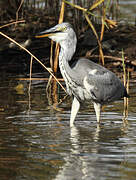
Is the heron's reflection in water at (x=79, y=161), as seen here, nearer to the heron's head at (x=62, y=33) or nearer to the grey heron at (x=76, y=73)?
the grey heron at (x=76, y=73)

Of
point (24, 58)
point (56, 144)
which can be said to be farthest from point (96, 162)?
point (24, 58)

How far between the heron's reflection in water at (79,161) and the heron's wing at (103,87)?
36.1 inches

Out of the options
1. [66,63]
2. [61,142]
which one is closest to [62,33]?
[66,63]

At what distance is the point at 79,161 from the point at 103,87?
2.51 meters

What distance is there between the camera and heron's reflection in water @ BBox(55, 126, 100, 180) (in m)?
5.23

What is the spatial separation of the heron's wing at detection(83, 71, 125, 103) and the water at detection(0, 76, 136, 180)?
39 centimetres

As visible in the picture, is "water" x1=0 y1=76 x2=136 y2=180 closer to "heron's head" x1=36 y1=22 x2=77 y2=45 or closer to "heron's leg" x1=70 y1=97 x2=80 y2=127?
"heron's leg" x1=70 y1=97 x2=80 y2=127

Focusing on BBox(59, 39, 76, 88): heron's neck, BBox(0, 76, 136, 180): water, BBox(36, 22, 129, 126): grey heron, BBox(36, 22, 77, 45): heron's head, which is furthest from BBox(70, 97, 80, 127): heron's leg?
BBox(36, 22, 77, 45): heron's head

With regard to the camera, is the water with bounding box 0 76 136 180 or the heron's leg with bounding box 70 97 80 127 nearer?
the water with bounding box 0 76 136 180

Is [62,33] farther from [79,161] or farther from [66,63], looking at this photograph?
[79,161]

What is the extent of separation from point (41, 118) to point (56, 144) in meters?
1.75

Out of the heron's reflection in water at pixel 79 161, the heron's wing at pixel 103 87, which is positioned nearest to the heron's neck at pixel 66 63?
the heron's wing at pixel 103 87

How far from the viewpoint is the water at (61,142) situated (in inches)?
212

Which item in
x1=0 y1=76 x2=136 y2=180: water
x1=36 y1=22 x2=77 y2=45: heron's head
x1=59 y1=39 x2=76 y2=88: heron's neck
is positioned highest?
x1=36 y1=22 x2=77 y2=45: heron's head
